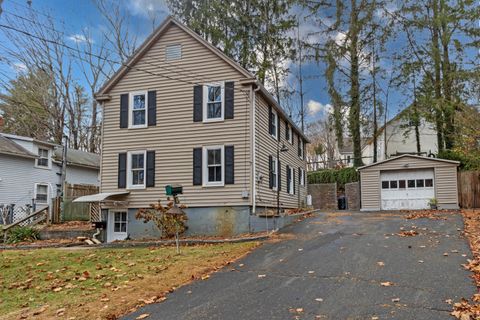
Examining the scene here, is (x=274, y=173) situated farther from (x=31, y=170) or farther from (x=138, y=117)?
(x=31, y=170)

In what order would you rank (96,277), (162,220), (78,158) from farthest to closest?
(78,158) → (162,220) → (96,277)

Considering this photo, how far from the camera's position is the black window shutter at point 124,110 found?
16078 mm

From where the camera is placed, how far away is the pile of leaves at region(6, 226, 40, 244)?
1566 cm

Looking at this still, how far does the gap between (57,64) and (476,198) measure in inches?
1189

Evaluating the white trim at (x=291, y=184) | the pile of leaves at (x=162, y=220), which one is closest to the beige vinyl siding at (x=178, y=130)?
the pile of leaves at (x=162, y=220)

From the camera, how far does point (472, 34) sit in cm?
2567

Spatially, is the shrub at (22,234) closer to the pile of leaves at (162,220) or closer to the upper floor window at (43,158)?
the pile of leaves at (162,220)

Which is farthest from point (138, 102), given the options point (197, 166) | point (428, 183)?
point (428, 183)

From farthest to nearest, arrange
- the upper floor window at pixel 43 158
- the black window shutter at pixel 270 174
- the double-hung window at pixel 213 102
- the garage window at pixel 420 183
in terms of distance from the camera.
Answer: the upper floor window at pixel 43 158, the garage window at pixel 420 183, the black window shutter at pixel 270 174, the double-hung window at pixel 213 102

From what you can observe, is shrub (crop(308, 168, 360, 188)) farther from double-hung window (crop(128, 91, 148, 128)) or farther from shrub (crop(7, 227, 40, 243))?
shrub (crop(7, 227, 40, 243))

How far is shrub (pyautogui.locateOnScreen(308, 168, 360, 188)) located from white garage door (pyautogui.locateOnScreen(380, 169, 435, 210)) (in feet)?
15.3

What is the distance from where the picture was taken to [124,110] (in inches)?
636

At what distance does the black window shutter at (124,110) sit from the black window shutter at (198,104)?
3106mm

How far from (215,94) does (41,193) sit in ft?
51.8
